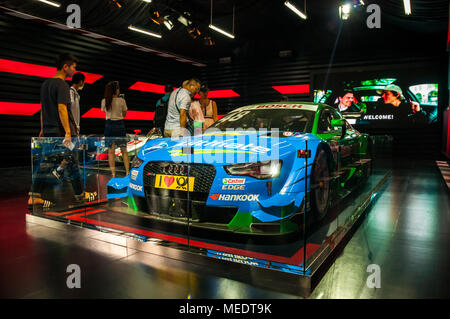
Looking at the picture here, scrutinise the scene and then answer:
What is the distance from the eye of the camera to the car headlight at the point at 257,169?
6.92 feet

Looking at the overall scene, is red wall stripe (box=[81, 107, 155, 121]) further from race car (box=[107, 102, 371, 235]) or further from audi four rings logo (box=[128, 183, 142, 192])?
audi four rings logo (box=[128, 183, 142, 192])

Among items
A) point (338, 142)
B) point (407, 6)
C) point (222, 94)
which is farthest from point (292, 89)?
point (338, 142)

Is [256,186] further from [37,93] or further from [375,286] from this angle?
[37,93]

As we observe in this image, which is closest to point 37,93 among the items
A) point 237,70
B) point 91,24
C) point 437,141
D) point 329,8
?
point 91,24

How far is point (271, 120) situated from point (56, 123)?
229 cm

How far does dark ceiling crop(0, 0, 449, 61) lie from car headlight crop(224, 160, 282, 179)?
6370mm

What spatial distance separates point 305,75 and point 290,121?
848 centimetres

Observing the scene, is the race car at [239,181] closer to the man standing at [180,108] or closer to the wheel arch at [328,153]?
the wheel arch at [328,153]

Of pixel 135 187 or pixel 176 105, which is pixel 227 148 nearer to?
pixel 135 187

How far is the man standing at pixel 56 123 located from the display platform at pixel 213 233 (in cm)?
5

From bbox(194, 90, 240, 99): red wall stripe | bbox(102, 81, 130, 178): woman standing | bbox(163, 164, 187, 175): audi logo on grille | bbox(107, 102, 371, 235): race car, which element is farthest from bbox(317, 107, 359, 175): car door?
bbox(194, 90, 240, 99): red wall stripe

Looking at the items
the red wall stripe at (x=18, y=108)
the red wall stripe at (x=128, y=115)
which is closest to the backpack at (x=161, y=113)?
the red wall stripe at (x=18, y=108)

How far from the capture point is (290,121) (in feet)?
10.3

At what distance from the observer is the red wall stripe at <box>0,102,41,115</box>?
282 inches
